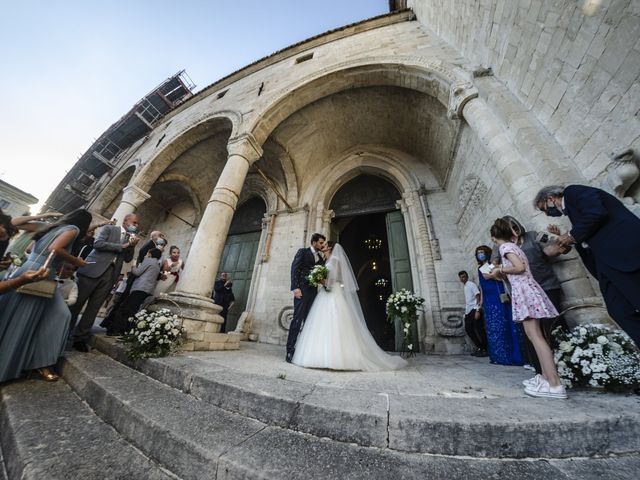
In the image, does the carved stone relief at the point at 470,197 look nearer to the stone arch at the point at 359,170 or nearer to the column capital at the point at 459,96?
the column capital at the point at 459,96

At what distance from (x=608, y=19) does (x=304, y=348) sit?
499cm

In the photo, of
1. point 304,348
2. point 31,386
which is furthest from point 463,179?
point 31,386

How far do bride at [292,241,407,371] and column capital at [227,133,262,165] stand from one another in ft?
11.3

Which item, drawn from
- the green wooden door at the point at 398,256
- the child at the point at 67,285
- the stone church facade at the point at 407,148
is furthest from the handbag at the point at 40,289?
the green wooden door at the point at 398,256

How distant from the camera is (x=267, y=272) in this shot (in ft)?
20.9

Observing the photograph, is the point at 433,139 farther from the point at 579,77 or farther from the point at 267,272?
the point at 267,272

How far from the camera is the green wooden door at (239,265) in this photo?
6.79 m

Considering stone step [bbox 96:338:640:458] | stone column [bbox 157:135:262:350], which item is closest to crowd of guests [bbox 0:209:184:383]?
stone column [bbox 157:135:262:350]

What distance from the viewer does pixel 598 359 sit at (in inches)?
70.4

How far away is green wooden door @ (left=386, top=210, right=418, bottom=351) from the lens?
570cm

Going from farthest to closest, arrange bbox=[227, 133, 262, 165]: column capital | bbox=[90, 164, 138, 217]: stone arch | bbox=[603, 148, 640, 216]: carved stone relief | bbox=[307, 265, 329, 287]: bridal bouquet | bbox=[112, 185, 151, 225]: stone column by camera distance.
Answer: bbox=[90, 164, 138, 217]: stone arch < bbox=[112, 185, 151, 225]: stone column < bbox=[227, 133, 262, 165]: column capital < bbox=[307, 265, 329, 287]: bridal bouquet < bbox=[603, 148, 640, 216]: carved stone relief

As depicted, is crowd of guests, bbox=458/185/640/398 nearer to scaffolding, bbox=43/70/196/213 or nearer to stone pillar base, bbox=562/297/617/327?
stone pillar base, bbox=562/297/617/327

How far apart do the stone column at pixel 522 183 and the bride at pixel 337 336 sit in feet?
6.49

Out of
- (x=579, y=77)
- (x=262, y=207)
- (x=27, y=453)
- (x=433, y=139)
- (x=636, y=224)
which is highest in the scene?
(x=433, y=139)
